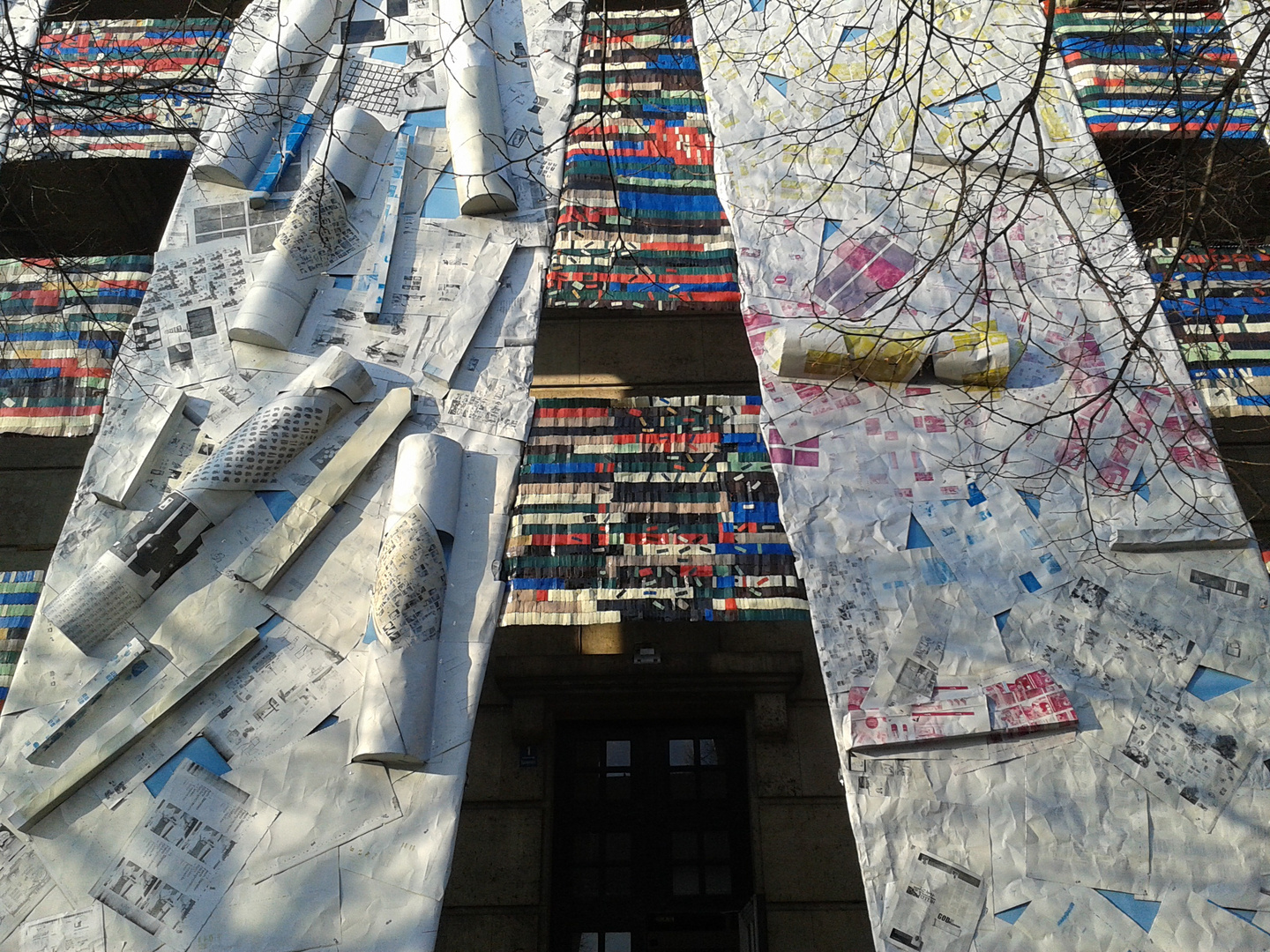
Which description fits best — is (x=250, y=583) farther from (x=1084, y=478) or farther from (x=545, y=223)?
(x=1084, y=478)

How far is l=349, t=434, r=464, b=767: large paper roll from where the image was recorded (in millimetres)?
5406

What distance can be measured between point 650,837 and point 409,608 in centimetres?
379

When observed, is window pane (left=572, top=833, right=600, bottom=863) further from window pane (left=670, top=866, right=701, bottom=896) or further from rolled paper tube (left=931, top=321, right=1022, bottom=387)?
rolled paper tube (left=931, top=321, right=1022, bottom=387)

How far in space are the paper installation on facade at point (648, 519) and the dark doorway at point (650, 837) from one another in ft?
9.34

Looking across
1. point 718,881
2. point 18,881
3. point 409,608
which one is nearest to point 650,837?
point 718,881

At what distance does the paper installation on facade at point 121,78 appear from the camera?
27.3 ft

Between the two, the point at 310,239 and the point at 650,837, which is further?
the point at 650,837

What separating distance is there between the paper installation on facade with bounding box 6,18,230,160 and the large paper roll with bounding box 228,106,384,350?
1273 millimetres

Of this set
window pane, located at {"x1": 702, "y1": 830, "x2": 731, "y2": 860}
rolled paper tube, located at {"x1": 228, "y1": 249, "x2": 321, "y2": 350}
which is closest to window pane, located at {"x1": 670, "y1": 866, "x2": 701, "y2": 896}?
window pane, located at {"x1": 702, "y1": 830, "x2": 731, "y2": 860}

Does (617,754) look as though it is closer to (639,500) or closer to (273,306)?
(639,500)

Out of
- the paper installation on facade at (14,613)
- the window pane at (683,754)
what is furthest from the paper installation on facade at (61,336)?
the window pane at (683,754)

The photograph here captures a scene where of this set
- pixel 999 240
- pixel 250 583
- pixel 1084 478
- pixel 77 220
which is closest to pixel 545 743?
pixel 250 583

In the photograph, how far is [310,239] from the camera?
7285 mm

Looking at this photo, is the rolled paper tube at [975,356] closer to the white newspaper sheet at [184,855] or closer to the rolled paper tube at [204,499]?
the rolled paper tube at [204,499]
